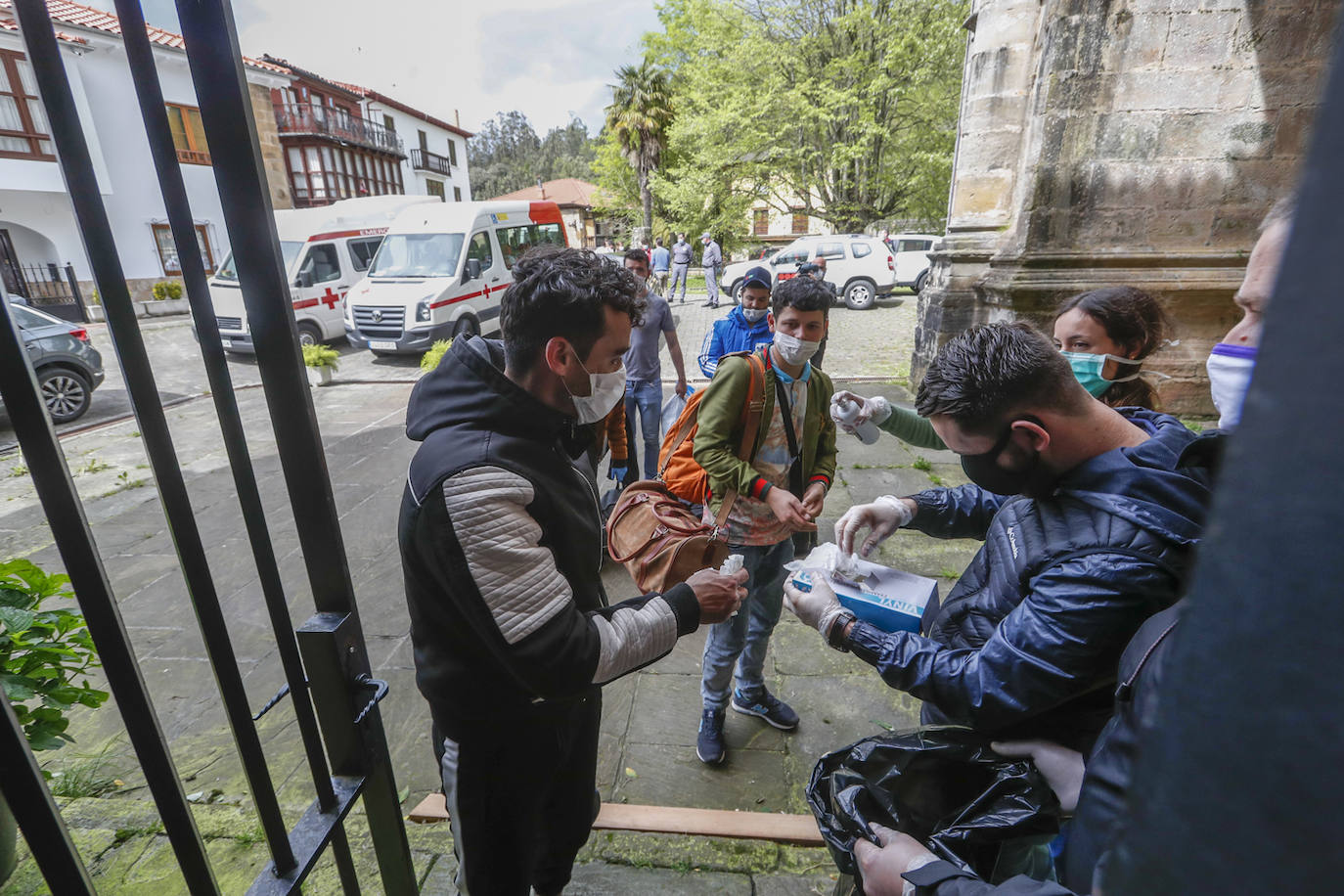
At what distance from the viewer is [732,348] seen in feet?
15.4

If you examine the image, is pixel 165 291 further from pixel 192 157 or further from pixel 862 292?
pixel 192 157

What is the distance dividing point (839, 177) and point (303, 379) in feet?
71.2

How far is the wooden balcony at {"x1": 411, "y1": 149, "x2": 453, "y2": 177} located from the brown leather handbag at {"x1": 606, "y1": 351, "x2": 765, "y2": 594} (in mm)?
38664

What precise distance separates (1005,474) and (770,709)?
5.89ft

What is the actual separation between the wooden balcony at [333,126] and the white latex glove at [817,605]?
30436 mm

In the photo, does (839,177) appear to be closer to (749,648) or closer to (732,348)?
(732,348)

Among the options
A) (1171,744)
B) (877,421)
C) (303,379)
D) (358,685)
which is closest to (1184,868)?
(1171,744)

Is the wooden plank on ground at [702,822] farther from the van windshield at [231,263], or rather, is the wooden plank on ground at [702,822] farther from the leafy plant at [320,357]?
the van windshield at [231,263]

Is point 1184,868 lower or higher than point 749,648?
higher

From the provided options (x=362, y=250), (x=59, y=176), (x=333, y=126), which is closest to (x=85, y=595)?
(x=362, y=250)

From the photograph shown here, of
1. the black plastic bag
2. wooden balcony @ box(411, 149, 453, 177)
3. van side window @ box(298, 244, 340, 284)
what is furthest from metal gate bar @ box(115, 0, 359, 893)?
wooden balcony @ box(411, 149, 453, 177)

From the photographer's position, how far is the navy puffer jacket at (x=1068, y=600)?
1.31 m

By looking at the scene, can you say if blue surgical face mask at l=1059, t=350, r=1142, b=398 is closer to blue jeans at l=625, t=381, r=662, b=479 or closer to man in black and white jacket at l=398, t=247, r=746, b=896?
man in black and white jacket at l=398, t=247, r=746, b=896

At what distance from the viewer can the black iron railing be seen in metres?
0.83
